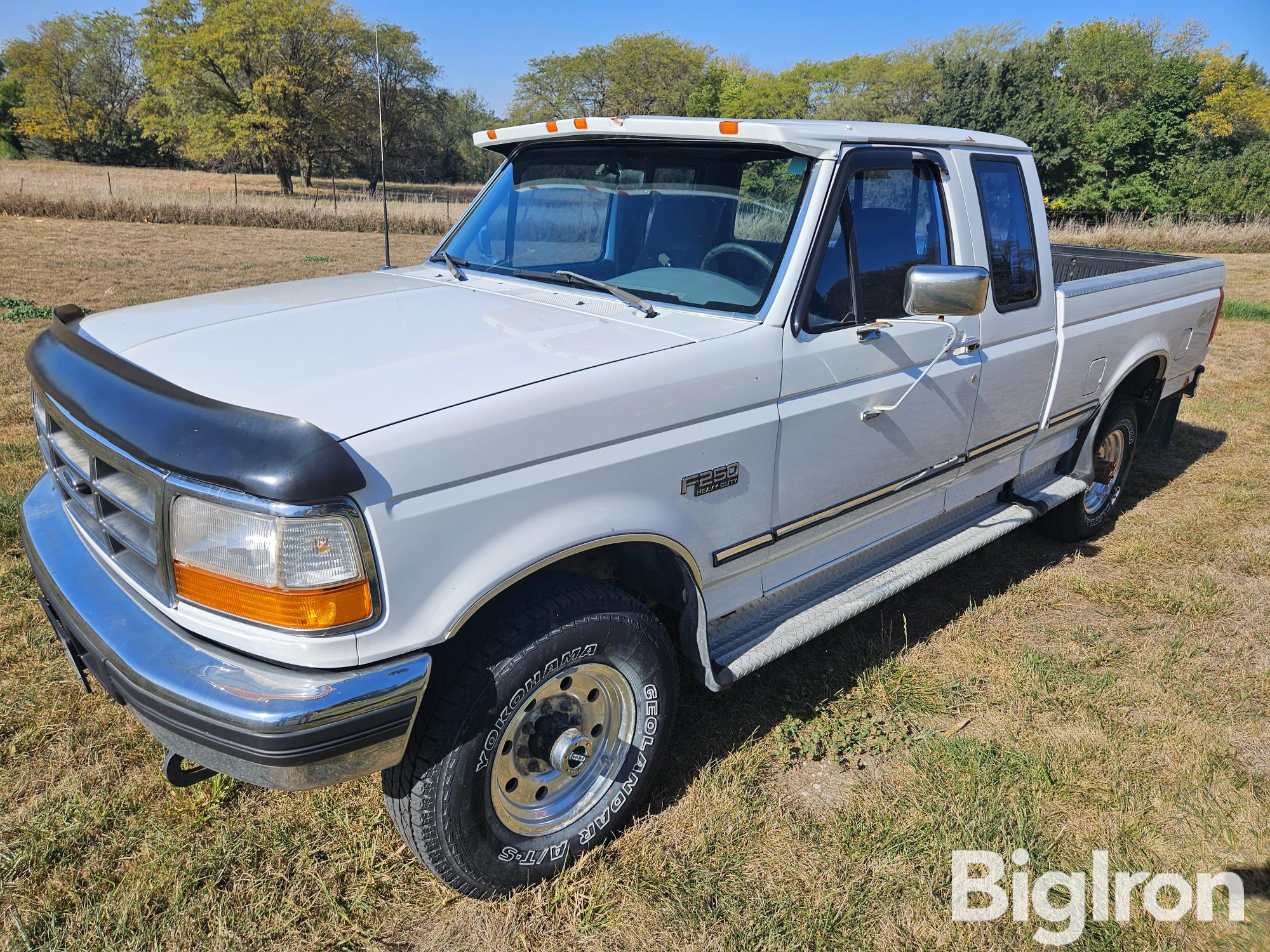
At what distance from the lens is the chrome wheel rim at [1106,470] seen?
5105 mm

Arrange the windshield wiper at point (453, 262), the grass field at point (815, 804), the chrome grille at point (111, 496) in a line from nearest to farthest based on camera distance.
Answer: the chrome grille at point (111, 496) < the grass field at point (815, 804) < the windshield wiper at point (453, 262)

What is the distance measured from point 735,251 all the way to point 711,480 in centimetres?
94

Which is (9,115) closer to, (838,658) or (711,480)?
(838,658)

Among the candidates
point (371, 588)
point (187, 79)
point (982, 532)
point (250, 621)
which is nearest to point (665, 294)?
point (371, 588)

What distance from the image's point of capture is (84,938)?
7.39 ft

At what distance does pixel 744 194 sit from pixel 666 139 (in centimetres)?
39

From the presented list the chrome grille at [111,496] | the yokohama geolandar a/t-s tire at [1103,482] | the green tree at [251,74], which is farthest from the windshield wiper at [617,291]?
the green tree at [251,74]

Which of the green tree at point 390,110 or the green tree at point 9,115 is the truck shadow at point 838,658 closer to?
the green tree at point 390,110

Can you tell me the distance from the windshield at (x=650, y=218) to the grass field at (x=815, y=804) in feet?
5.67

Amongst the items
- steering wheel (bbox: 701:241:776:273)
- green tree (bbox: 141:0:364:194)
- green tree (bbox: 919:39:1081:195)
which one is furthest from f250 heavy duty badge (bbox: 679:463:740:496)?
green tree (bbox: 919:39:1081:195)

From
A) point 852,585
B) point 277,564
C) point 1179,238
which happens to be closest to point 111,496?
point 277,564

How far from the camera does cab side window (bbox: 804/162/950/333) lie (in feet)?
9.75

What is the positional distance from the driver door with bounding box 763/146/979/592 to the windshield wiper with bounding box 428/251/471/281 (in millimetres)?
1474

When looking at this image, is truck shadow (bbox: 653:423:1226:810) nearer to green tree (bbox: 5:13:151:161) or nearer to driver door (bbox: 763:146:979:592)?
driver door (bbox: 763:146:979:592)
